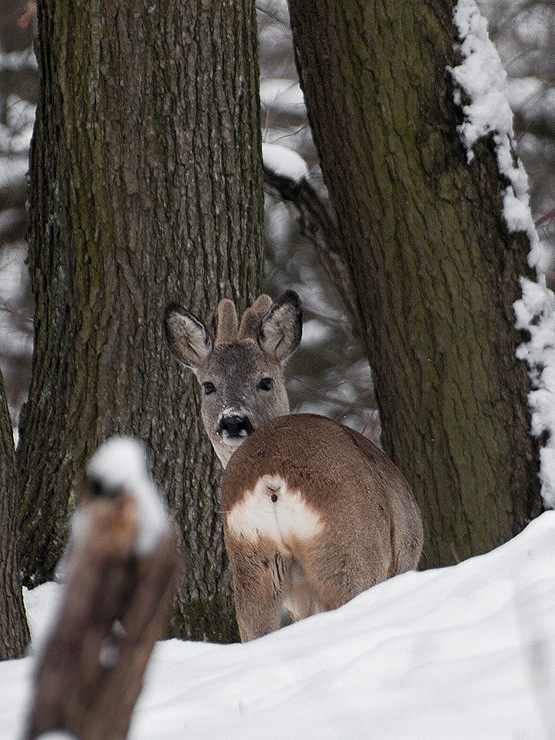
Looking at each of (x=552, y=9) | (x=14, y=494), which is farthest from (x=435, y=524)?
(x=552, y=9)

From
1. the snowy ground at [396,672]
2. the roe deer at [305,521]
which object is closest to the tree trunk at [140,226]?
the roe deer at [305,521]

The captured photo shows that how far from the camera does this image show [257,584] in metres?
4.54

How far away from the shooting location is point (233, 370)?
6.24m

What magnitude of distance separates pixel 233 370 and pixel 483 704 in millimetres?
4234

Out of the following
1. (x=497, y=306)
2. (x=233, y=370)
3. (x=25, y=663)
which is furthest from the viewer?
(x=233, y=370)

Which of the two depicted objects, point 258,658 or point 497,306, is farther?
point 497,306

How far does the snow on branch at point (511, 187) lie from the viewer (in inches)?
224

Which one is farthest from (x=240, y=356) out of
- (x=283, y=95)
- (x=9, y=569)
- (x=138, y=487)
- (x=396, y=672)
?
(x=283, y=95)

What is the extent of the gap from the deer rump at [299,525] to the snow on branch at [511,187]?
53.7 inches

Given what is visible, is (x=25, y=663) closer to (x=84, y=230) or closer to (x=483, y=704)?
(x=483, y=704)

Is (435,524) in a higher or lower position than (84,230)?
lower

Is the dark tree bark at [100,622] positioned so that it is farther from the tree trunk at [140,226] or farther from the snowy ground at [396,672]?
the tree trunk at [140,226]

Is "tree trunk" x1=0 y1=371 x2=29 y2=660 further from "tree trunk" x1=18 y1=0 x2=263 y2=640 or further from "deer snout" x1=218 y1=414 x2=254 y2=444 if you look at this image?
"deer snout" x1=218 y1=414 x2=254 y2=444

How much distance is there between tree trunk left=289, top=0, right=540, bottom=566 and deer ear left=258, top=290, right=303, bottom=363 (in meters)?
0.52
